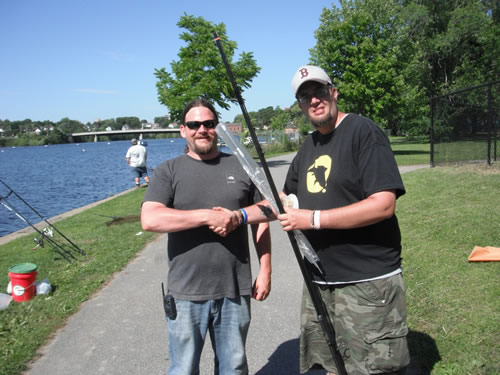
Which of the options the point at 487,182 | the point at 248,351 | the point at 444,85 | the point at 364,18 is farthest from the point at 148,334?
the point at 444,85

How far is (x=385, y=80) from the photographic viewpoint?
2520cm

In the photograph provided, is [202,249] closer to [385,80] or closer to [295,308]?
[295,308]

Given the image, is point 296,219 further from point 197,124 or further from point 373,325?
point 197,124

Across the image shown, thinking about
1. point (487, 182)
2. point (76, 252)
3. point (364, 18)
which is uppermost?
point (364, 18)

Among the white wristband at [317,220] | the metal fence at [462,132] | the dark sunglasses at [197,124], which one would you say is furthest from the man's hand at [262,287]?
the metal fence at [462,132]

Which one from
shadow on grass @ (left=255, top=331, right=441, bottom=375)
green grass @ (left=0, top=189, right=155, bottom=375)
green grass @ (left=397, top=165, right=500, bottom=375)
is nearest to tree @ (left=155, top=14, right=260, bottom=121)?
green grass @ (left=0, top=189, right=155, bottom=375)

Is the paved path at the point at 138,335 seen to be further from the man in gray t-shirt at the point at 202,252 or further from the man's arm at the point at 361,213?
the man's arm at the point at 361,213

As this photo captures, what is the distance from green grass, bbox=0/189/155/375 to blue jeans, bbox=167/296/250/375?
201 centimetres

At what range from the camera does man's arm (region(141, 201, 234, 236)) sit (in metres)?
2.32

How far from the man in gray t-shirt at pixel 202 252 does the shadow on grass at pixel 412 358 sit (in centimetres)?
100

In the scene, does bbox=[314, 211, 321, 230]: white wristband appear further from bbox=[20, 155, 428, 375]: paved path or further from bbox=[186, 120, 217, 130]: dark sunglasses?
bbox=[20, 155, 428, 375]: paved path

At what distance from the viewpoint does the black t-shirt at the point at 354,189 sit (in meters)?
2.16

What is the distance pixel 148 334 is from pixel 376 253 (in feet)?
9.12

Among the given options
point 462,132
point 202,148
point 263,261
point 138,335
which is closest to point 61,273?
point 138,335
